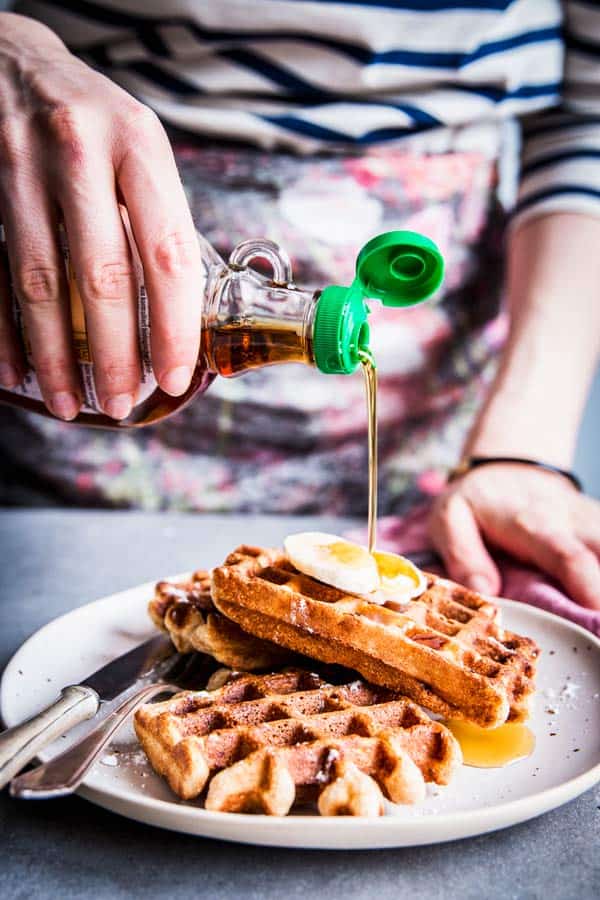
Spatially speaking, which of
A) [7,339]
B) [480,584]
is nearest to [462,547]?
[480,584]

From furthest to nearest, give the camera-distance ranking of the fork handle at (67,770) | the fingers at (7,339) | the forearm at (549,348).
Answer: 1. the forearm at (549,348)
2. the fingers at (7,339)
3. the fork handle at (67,770)

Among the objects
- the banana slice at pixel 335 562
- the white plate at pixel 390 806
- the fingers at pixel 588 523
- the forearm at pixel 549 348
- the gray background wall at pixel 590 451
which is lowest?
the gray background wall at pixel 590 451

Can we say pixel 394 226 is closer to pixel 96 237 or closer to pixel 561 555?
pixel 561 555

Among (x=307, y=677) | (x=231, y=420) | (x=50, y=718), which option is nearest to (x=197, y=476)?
(x=231, y=420)

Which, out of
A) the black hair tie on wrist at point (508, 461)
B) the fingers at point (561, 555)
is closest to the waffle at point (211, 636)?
the fingers at point (561, 555)

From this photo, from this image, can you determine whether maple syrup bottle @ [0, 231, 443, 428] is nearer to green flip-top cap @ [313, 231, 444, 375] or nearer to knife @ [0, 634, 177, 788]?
green flip-top cap @ [313, 231, 444, 375]

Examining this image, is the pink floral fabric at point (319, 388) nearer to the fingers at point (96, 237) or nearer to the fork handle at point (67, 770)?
the fingers at point (96, 237)

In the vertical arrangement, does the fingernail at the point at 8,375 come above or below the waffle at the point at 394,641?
above
